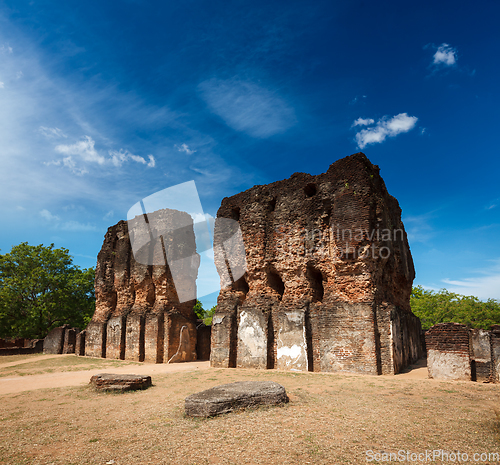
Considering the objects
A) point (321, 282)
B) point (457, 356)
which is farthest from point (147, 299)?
point (457, 356)

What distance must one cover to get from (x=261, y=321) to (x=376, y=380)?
15.6 ft

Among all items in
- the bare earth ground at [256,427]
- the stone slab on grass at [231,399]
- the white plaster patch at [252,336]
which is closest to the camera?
the bare earth ground at [256,427]

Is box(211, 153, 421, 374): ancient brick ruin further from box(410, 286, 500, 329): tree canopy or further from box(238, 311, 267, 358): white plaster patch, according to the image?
box(410, 286, 500, 329): tree canopy

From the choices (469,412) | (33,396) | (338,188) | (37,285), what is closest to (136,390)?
(33,396)

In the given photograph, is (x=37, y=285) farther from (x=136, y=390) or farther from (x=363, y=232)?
(x=363, y=232)

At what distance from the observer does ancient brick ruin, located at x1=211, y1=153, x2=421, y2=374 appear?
10.6m

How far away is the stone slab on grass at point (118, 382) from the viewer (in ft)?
25.5

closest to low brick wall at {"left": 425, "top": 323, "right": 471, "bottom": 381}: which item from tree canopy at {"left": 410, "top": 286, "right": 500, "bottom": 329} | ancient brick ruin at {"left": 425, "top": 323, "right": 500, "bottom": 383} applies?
ancient brick ruin at {"left": 425, "top": 323, "right": 500, "bottom": 383}

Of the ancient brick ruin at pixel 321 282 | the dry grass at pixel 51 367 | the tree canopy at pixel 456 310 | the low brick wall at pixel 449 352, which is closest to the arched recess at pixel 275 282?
the ancient brick ruin at pixel 321 282

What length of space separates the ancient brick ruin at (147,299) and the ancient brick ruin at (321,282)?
13.3 ft

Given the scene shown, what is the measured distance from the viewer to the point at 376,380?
8938 millimetres

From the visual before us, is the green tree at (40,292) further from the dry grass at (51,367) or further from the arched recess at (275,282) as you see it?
the arched recess at (275,282)

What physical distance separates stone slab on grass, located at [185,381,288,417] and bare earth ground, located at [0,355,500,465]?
0.17 metres

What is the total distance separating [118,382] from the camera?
25.9ft
